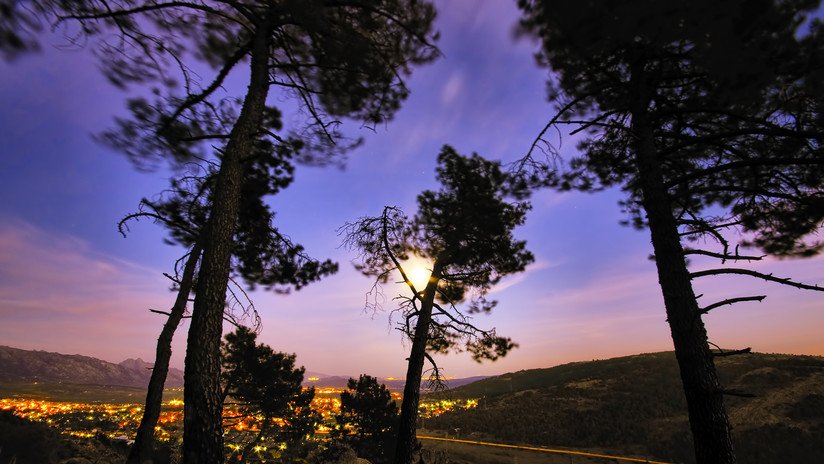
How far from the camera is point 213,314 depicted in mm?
4648

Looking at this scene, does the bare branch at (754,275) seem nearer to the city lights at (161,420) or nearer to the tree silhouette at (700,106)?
the tree silhouette at (700,106)

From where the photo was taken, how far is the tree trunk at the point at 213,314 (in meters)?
4.14

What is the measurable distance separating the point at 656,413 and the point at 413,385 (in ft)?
110

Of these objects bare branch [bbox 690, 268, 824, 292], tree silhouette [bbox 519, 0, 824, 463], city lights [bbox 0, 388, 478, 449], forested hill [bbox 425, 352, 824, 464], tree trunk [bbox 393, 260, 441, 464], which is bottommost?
city lights [bbox 0, 388, 478, 449]

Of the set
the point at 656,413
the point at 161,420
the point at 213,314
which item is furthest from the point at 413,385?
the point at 161,420

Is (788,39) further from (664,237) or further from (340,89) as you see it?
(340,89)

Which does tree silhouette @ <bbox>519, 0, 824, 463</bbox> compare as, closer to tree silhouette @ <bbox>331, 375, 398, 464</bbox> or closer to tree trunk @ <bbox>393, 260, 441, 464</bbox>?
tree trunk @ <bbox>393, 260, 441, 464</bbox>

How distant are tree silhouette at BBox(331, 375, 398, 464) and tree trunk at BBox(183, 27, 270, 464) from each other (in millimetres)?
18147

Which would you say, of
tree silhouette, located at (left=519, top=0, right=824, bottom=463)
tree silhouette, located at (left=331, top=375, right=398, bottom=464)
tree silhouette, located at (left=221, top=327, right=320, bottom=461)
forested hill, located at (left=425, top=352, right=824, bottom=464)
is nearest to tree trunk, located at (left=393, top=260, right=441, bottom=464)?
tree silhouette, located at (left=519, top=0, right=824, bottom=463)

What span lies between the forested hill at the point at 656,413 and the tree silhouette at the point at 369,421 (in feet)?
57.9

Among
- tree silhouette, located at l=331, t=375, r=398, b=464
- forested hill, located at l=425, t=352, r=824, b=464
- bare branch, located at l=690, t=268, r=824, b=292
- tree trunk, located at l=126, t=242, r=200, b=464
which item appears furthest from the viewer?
forested hill, located at l=425, t=352, r=824, b=464

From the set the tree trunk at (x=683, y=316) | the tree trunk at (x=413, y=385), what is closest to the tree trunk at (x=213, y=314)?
the tree trunk at (x=413, y=385)

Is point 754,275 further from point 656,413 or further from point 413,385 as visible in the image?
point 656,413

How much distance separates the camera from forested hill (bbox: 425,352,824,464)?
2277 cm
